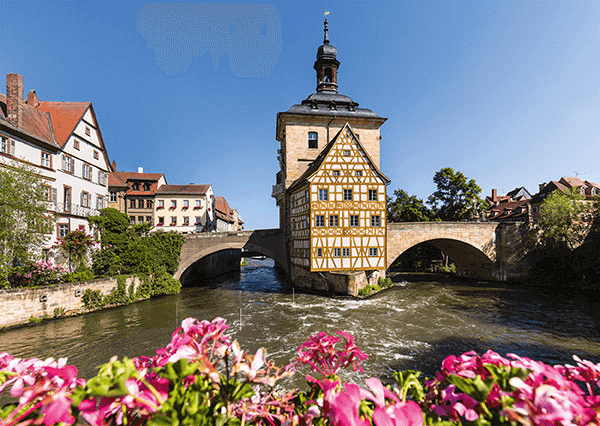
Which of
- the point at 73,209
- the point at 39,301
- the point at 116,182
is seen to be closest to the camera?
the point at 39,301

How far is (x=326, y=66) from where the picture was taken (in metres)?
26.4

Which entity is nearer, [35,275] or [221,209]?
[35,275]

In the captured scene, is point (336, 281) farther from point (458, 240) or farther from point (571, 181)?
point (571, 181)

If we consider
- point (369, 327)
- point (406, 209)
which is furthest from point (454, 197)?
point (369, 327)

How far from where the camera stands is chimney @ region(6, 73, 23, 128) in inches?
612

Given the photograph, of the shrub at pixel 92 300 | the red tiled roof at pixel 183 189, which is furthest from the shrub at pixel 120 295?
the red tiled roof at pixel 183 189

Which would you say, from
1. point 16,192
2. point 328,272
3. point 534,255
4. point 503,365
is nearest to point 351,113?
point 328,272

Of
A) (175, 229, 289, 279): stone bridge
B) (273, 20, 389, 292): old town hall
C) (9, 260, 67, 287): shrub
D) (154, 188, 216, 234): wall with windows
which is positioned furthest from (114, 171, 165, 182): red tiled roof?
(273, 20, 389, 292): old town hall

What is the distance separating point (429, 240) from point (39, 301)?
86.1ft

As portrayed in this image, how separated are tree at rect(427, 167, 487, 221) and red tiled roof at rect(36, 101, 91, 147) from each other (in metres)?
35.3

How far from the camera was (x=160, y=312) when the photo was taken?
1552cm

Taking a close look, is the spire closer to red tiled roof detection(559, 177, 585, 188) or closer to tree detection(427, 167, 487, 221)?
tree detection(427, 167, 487, 221)

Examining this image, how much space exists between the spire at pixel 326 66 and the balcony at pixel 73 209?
2188cm

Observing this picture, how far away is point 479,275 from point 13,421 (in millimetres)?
32257
